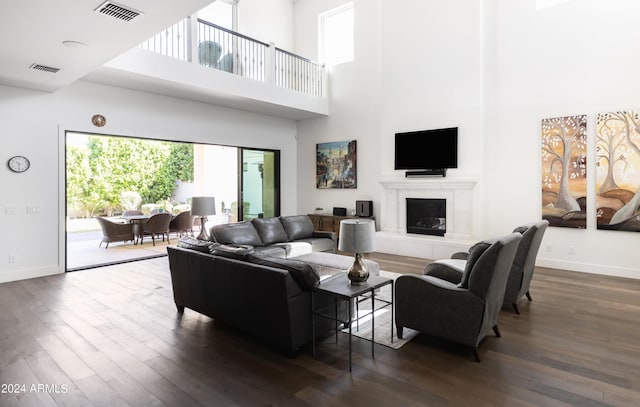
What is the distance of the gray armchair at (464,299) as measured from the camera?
119 inches

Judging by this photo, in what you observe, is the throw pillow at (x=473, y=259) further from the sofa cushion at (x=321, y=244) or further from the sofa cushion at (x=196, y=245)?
the sofa cushion at (x=321, y=244)

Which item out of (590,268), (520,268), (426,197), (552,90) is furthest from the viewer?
(426,197)

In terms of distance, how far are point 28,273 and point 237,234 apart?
327cm

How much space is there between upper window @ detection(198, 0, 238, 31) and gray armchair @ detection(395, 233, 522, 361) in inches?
311

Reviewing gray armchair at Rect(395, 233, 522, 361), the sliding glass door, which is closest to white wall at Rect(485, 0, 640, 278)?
gray armchair at Rect(395, 233, 522, 361)

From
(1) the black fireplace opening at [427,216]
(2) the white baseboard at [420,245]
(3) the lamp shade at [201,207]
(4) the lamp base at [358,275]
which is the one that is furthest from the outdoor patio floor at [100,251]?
(4) the lamp base at [358,275]

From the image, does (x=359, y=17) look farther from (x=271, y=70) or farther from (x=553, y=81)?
(x=553, y=81)

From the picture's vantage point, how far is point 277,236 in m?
6.41

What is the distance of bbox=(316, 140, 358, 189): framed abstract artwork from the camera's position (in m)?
8.92

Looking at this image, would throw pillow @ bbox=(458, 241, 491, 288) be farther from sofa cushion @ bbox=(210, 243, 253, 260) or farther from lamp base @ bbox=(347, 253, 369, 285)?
sofa cushion @ bbox=(210, 243, 253, 260)

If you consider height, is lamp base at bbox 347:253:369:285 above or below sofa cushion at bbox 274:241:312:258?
above

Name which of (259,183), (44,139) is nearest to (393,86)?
(259,183)

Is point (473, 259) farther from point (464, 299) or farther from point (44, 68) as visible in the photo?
point (44, 68)

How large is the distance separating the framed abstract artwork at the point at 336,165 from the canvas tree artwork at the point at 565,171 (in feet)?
13.0
